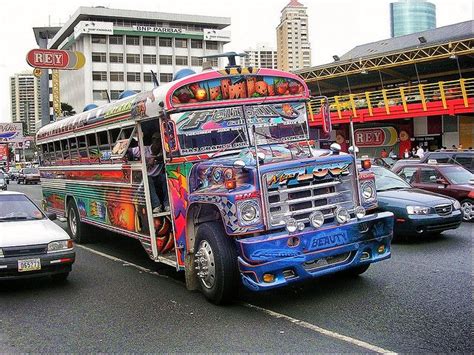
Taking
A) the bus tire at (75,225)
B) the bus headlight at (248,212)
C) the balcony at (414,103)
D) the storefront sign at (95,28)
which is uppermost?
the storefront sign at (95,28)

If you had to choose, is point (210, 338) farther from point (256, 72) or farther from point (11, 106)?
point (11, 106)

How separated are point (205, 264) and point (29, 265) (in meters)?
2.43

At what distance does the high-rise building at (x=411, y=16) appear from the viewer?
314 ft

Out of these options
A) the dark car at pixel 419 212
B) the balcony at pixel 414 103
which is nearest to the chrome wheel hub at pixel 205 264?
the dark car at pixel 419 212

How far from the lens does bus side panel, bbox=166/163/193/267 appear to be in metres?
6.50

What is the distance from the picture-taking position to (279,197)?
18.8ft

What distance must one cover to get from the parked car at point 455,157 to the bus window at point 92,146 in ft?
30.7

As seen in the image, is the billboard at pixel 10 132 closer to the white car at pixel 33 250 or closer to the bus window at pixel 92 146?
the bus window at pixel 92 146

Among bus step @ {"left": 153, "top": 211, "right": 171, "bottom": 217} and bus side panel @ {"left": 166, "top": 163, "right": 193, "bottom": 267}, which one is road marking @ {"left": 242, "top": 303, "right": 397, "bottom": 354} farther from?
bus step @ {"left": 153, "top": 211, "right": 171, "bottom": 217}

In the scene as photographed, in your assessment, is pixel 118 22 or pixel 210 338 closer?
pixel 210 338

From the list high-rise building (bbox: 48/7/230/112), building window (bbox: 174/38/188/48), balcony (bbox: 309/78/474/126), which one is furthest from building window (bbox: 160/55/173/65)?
balcony (bbox: 309/78/474/126)

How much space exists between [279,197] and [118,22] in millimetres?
82596

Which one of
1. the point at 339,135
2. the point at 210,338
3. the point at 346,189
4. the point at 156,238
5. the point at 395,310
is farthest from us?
the point at 339,135

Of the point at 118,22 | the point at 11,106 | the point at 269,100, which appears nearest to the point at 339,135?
the point at 269,100
